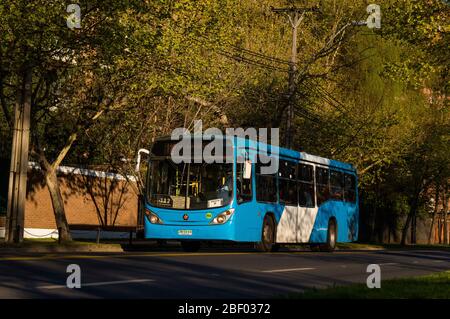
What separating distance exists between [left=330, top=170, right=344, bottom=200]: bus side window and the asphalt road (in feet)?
40.8

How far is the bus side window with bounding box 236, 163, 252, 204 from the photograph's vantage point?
Answer: 28.5m

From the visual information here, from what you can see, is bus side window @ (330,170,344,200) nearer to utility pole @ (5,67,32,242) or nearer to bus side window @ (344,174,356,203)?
bus side window @ (344,174,356,203)

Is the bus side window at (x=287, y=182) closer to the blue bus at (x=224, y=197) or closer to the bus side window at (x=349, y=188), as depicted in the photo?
the blue bus at (x=224, y=197)

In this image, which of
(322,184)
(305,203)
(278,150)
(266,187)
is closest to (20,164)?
(266,187)

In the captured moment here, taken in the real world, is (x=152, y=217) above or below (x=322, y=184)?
below

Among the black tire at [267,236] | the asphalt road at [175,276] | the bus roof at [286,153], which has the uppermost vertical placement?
the bus roof at [286,153]

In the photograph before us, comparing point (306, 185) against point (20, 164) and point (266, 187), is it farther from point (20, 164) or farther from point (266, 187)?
point (20, 164)

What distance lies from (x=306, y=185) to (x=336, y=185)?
3.64 meters

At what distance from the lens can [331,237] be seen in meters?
37.2

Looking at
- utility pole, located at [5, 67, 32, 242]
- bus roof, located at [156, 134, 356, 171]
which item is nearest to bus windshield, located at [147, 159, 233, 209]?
bus roof, located at [156, 134, 356, 171]

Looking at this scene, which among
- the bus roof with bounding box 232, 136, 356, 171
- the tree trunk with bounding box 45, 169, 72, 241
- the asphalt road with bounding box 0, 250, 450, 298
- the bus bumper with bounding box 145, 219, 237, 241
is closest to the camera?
the asphalt road with bounding box 0, 250, 450, 298

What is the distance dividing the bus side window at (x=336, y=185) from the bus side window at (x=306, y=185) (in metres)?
2.38

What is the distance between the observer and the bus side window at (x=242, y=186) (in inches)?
1120

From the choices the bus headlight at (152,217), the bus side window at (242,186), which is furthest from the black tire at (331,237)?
the bus headlight at (152,217)
